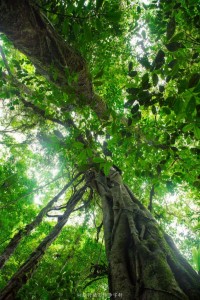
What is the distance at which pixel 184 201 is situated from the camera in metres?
7.79

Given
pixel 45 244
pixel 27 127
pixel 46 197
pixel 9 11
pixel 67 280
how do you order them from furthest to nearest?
pixel 46 197
pixel 27 127
pixel 45 244
pixel 9 11
pixel 67 280

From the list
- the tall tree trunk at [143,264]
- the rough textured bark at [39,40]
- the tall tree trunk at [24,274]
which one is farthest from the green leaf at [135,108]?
the tall tree trunk at [24,274]

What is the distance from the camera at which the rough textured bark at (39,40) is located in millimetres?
2794

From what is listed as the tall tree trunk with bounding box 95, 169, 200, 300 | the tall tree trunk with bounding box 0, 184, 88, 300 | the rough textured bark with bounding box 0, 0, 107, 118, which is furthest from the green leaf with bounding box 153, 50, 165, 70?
the tall tree trunk with bounding box 0, 184, 88, 300

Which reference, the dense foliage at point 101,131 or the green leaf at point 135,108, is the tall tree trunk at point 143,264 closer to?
the dense foliage at point 101,131

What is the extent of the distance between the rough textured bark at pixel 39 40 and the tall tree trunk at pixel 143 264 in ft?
5.15

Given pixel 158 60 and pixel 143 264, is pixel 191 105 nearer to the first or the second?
pixel 158 60

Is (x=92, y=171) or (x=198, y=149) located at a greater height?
(x=92, y=171)

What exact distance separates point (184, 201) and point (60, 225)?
17.1 ft

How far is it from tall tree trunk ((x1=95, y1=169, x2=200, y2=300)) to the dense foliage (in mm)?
319

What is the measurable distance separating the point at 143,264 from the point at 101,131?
1298 millimetres

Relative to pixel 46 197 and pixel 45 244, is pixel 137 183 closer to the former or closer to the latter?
pixel 45 244

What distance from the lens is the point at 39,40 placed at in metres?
3.44

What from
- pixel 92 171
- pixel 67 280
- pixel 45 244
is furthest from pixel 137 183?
pixel 67 280
